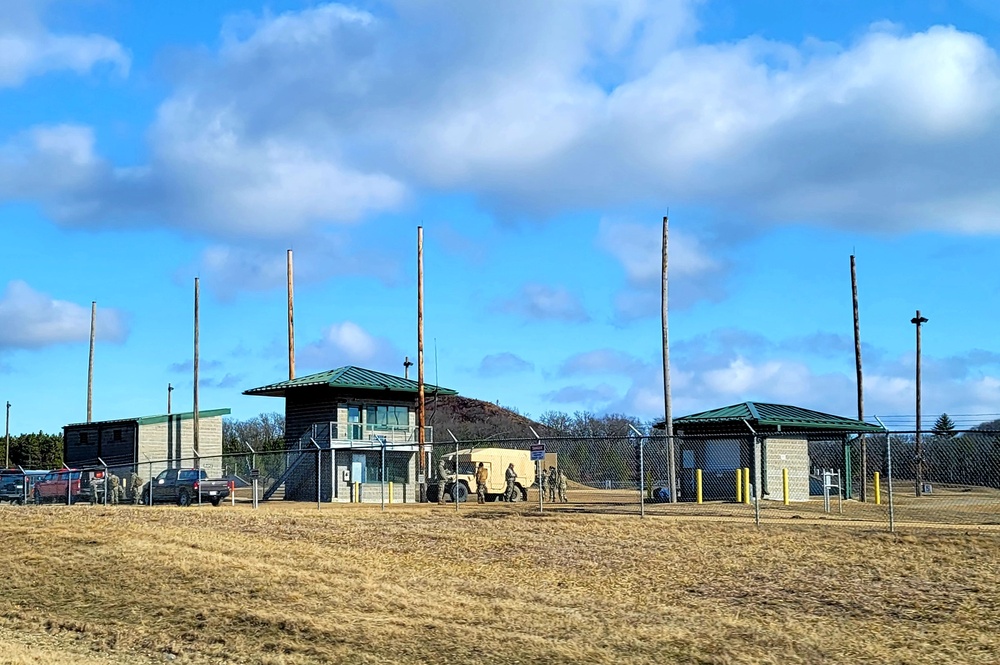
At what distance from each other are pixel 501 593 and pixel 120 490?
29.0m

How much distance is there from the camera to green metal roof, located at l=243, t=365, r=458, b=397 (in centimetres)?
4544

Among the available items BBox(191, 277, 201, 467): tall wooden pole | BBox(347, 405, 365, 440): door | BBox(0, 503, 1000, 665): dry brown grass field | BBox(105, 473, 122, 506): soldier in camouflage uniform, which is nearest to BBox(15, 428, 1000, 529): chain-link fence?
BBox(105, 473, 122, 506): soldier in camouflage uniform

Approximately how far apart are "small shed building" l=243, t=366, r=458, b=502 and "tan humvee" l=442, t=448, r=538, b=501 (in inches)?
71.8

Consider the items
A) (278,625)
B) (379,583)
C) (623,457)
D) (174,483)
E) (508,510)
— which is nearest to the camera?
(278,625)

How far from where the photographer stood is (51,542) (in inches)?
765

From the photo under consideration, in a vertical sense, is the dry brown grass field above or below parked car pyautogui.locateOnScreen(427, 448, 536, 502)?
below

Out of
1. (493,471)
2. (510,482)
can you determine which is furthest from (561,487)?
(493,471)

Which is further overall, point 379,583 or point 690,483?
point 690,483

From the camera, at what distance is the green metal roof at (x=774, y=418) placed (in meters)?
37.7

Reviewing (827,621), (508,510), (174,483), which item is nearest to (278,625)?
(827,621)

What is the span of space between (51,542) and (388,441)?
87.0ft

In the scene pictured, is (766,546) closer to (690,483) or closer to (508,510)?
(508,510)

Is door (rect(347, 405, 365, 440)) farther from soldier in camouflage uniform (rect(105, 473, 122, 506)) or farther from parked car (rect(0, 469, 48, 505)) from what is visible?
parked car (rect(0, 469, 48, 505))

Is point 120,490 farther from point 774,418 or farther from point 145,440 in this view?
point 774,418
